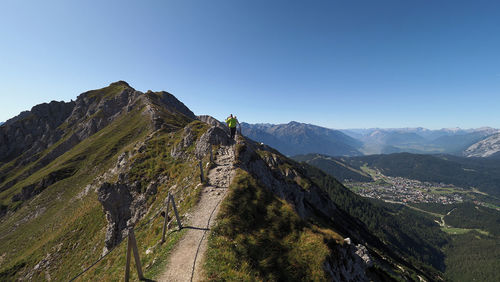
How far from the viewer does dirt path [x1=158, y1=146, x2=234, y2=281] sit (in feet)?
42.3

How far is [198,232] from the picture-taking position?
1652 cm

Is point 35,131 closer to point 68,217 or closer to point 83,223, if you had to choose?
point 68,217

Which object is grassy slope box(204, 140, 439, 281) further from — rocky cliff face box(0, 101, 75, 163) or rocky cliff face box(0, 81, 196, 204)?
rocky cliff face box(0, 101, 75, 163)

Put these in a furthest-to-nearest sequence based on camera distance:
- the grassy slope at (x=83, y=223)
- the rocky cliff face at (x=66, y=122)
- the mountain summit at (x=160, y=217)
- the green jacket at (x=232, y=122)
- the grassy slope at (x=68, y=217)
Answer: the rocky cliff face at (x=66, y=122) < the grassy slope at (x=68, y=217) < the green jacket at (x=232, y=122) < the grassy slope at (x=83, y=223) < the mountain summit at (x=160, y=217)

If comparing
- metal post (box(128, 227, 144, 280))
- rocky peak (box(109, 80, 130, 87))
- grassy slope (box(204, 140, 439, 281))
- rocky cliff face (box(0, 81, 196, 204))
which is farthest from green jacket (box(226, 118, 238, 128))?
rocky peak (box(109, 80, 130, 87))

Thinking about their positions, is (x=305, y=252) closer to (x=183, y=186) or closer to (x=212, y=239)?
(x=212, y=239)

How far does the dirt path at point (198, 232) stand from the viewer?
12.9 meters

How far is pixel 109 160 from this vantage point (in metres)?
67.8

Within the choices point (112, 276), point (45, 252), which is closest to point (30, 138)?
point (45, 252)

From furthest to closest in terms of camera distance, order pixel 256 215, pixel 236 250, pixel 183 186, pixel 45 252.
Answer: pixel 45 252 < pixel 183 186 < pixel 256 215 < pixel 236 250

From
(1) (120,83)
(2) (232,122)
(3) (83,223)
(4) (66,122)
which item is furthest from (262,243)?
(1) (120,83)

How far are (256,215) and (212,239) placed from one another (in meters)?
5.07

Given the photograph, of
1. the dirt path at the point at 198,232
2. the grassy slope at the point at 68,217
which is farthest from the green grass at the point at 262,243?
the grassy slope at the point at 68,217

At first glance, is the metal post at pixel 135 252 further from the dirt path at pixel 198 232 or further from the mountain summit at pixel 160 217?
the dirt path at pixel 198 232
